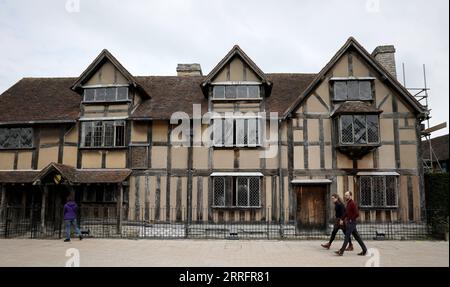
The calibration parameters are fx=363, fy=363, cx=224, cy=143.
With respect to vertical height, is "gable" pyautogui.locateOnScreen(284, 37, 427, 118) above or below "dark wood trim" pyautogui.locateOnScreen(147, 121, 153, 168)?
above

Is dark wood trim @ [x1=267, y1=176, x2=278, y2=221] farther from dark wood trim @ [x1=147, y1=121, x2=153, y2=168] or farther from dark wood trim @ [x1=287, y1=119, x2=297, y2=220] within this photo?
dark wood trim @ [x1=147, y1=121, x2=153, y2=168]

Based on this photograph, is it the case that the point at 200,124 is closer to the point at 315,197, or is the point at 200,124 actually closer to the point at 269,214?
→ the point at 269,214

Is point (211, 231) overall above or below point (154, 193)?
below

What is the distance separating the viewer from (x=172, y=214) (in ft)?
54.1

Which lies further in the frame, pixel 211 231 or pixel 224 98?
pixel 224 98

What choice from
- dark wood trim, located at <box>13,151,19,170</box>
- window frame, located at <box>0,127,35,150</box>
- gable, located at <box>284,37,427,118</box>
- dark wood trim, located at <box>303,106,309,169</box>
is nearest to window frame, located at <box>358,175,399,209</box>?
dark wood trim, located at <box>303,106,309,169</box>

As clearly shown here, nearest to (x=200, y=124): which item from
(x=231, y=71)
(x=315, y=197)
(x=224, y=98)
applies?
(x=224, y=98)

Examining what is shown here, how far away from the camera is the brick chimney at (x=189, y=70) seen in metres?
21.6

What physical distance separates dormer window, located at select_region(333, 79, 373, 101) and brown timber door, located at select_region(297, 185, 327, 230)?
14.1 feet

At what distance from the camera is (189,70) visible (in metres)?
21.6

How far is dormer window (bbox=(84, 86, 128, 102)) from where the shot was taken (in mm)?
17703

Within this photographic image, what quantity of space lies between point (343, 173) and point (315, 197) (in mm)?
1647

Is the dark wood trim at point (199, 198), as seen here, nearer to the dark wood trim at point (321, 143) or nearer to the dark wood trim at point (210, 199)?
the dark wood trim at point (210, 199)

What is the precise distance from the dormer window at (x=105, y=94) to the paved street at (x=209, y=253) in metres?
6.93
